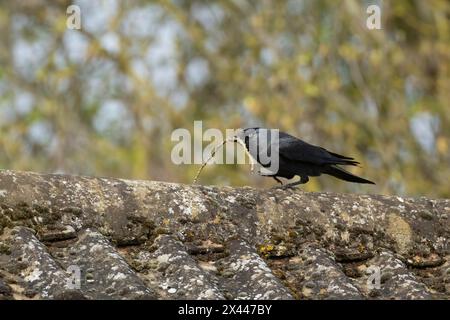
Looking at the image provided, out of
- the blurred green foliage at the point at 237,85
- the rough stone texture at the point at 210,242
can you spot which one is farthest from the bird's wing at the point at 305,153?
the blurred green foliage at the point at 237,85

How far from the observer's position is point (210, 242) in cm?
405

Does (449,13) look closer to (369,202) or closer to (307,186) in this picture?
(307,186)

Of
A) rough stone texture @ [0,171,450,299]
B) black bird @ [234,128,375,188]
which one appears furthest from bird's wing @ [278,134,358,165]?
rough stone texture @ [0,171,450,299]

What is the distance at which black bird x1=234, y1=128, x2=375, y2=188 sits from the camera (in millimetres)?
5316

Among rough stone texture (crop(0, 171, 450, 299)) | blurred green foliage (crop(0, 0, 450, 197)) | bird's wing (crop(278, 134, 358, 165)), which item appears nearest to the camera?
rough stone texture (crop(0, 171, 450, 299))

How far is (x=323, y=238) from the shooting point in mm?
4223

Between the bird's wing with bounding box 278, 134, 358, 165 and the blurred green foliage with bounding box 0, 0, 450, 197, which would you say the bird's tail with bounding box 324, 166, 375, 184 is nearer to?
the bird's wing with bounding box 278, 134, 358, 165

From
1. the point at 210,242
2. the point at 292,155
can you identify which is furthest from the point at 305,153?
the point at 210,242

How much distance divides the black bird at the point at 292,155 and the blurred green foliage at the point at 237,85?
6781 mm

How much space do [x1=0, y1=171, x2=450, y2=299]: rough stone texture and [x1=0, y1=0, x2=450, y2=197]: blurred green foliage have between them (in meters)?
7.80

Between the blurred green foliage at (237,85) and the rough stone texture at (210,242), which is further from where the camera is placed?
the blurred green foliage at (237,85)

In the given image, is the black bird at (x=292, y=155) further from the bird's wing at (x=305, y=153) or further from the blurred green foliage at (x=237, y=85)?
the blurred green foliage at (x=237, y=85)

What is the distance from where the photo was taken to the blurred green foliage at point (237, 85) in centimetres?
1294

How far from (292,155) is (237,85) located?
9.36m
